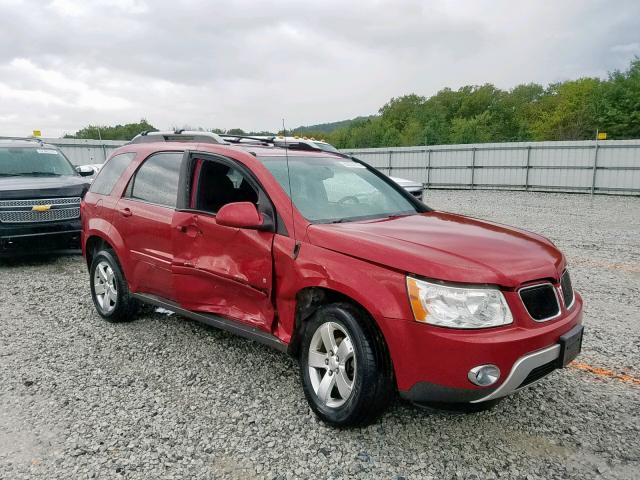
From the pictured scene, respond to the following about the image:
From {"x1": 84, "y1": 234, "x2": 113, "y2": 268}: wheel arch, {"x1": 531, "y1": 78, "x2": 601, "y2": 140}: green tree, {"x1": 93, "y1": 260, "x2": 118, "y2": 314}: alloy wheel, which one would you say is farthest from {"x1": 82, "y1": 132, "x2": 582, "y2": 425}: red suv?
{"x1": 531, "y1": 78, "x2": 601, "y2": 140}: green tree

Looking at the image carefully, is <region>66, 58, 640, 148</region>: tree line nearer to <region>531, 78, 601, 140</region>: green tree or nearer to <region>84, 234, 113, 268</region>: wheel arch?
<region>531, 78, 601, 140</region>: green tree

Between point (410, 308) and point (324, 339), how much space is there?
67 cm

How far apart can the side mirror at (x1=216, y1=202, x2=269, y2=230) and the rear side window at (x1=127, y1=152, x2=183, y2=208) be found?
0.99m

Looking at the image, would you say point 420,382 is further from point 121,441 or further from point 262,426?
point 121,441

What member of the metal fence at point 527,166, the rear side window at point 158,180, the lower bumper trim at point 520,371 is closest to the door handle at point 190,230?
the rear side window at point 158,180

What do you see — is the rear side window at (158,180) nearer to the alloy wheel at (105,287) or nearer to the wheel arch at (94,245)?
the wheel arch at (94,245)

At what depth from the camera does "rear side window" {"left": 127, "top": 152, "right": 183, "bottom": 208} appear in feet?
13.9

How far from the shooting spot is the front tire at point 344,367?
2.77m

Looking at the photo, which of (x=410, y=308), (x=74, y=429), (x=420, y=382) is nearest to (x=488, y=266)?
(x=410, y=308)

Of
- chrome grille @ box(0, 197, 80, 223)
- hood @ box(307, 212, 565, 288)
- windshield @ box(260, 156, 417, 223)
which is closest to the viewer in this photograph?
hood @ box(307, 212, 565, 288)

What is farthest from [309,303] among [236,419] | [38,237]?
[38,237]

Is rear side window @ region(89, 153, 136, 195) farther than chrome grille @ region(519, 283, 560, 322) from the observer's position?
Yes

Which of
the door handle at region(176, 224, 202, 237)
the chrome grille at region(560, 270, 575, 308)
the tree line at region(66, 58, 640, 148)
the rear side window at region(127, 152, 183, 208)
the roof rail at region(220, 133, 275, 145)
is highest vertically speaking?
the tree line at region(66, 58, 640, 148)

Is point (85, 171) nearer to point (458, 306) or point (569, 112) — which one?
point (458, 306)
